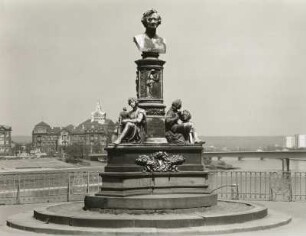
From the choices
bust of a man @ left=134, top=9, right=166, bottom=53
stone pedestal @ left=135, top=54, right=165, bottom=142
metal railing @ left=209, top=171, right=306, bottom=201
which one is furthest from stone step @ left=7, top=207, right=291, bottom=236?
metal railing @ left=209, top=171, right=306, bottom=201

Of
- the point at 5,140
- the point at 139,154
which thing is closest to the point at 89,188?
the point at 139,154

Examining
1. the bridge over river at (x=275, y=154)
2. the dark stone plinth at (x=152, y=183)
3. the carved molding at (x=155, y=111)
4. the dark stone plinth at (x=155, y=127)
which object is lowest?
the dark stone plinth at (x=152, y=183)

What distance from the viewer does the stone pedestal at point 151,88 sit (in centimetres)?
1320

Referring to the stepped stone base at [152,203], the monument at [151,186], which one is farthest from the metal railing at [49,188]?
the stepped stone base at [152,203]

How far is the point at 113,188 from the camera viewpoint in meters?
12.2

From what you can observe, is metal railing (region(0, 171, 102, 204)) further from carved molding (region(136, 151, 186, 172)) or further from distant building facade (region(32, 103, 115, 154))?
distant building facade (region(32, 103, 115, 154))

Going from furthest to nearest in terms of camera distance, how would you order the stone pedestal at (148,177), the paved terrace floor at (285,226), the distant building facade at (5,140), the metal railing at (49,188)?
the distant building facade at (5,140), the metal railing at (49,188), the stone pedestal at (148,177), the paved terrace floor at (285,226)

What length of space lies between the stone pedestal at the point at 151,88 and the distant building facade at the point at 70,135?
138m

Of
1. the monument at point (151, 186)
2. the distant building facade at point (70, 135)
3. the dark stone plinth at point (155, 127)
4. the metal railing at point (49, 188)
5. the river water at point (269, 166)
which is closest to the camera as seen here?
the monument at point (151, 186)

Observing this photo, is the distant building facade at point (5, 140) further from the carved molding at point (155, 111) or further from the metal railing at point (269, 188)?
the carved molding at point (155, 111)

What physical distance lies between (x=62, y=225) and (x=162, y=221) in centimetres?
192

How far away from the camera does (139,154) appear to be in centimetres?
1247

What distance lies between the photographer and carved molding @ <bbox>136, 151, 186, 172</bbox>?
12.4 meters

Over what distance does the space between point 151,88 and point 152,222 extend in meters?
3.91
